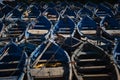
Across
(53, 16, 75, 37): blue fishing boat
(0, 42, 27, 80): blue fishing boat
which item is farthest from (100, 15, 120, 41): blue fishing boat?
(0, 42, 27, 80): blue fishing boat

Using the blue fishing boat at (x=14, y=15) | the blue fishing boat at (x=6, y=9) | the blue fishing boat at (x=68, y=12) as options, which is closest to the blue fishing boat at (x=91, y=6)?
the blue fishing boat at (x=68, y=12)

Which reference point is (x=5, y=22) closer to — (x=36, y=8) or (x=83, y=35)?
(x=36, y=8)

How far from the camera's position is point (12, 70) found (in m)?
12.9

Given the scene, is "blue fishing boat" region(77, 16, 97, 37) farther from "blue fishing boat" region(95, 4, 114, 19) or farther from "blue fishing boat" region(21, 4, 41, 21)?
"blue fishing boat" region(21, 4, 41, 21)

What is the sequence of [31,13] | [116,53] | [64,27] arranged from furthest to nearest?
1. [31,13]
2. [64,27]
3. [116,53]

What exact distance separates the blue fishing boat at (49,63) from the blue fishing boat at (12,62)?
408 mm

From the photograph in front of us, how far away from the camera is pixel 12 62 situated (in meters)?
13.7

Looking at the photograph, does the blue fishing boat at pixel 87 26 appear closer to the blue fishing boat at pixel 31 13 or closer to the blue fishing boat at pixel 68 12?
the blue fishing boat at pixel 68 12

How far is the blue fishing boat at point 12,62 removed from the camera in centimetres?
1252

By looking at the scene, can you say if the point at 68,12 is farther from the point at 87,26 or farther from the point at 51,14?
the point at 87,26

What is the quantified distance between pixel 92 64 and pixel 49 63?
79.9 inches

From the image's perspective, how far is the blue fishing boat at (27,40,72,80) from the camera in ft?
41.3

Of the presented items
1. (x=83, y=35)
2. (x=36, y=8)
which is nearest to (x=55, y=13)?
(x=36, y=8)

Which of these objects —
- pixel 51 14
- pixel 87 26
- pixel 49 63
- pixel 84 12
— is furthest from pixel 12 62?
pixel 84 12
